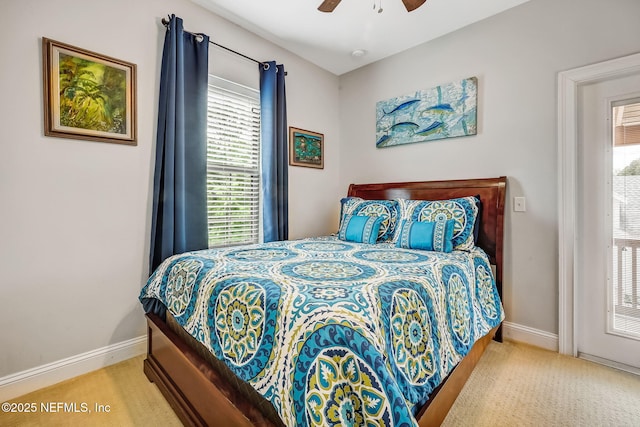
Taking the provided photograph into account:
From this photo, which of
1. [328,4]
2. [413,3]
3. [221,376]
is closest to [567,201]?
[413,3]

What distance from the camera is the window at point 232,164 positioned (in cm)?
252

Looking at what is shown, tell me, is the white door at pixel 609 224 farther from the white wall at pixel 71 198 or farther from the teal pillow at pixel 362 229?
the white wall at pixel 71 198

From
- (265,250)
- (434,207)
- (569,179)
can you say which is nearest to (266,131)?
(265,250)

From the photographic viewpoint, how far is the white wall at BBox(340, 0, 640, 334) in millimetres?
2018

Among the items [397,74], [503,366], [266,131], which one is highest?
[397,74]

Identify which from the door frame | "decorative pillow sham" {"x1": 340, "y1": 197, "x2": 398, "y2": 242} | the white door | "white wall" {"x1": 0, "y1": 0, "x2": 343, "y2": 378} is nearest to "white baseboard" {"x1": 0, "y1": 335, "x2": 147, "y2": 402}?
"white wall" {"x1": 0, "y1": 0, "x2": 343, "y2": 378}

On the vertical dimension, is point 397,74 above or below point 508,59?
above

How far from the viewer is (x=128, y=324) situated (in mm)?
2080

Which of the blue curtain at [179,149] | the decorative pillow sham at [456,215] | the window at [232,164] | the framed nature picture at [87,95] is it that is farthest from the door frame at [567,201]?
the framed nature picture at [87,95]

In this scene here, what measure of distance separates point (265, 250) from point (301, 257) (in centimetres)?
34

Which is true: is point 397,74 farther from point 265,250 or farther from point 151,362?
point 151,362

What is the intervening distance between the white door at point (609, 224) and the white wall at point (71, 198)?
3.02 metres

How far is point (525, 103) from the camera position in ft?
7.48

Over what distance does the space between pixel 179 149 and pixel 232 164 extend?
55 cm
